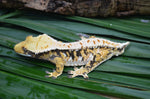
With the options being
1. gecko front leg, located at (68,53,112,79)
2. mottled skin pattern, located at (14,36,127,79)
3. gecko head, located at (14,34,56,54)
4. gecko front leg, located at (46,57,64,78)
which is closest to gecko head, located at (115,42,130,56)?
mottled skin pattern, located at (14,36,127,79)

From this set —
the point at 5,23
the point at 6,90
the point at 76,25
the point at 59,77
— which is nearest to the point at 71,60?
the point at 59,77

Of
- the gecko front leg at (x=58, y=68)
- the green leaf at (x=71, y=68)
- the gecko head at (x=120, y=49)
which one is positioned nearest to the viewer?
the green leaf at (x=71, y=68)

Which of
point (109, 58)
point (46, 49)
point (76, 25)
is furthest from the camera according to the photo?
point (76, 25)

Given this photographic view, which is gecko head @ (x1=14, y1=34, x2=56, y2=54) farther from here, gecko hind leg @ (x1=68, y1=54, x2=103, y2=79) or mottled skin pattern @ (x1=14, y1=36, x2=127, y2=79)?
gecko hind leg @ (x1=68, y1=54, x2=103, y2=79)

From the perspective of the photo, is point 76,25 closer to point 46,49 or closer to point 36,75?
point 46,49

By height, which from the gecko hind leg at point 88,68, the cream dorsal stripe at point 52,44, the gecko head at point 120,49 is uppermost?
the cream dorsal stripe at point 52,44

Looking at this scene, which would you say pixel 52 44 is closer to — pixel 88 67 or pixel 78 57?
pixel 78 57

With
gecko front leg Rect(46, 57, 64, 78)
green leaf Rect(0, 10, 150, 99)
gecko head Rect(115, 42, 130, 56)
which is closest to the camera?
green leaf Rect(0, 10, 150, 99)

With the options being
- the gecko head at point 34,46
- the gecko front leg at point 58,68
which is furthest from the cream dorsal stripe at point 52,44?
the gecko front leg at point 58,68

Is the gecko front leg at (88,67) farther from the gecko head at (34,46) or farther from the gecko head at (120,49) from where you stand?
the gecko head at (34,46)
